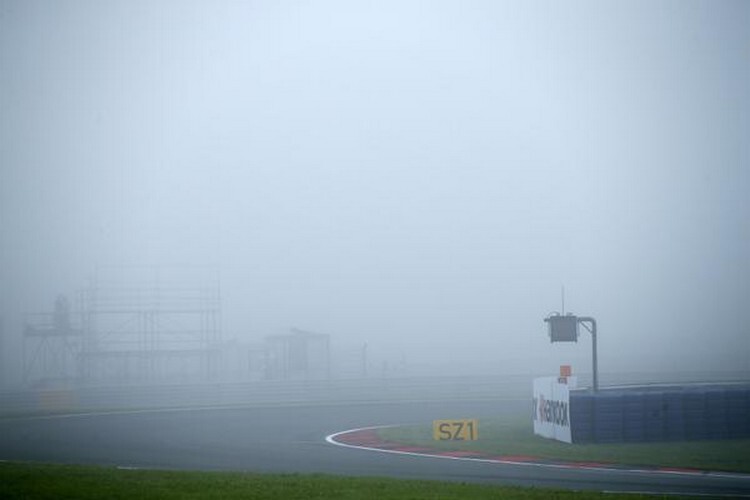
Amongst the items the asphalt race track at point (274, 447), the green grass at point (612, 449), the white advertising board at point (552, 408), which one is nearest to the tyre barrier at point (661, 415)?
the white advertising board at point (552, 408)

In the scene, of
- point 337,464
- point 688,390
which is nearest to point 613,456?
point 688,390

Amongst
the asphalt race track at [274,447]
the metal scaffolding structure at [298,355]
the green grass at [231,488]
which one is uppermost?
the metal scaffolding structure at [298,355]

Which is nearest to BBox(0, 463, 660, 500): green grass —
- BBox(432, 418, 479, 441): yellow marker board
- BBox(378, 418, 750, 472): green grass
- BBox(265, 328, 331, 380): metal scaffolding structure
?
BBox(378, 418, 750, 472): green grass

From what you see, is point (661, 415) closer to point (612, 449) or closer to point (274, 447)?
point (612, 449)

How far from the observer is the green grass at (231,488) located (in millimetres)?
14266

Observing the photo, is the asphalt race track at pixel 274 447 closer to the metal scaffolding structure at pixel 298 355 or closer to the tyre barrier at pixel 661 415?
the tyre barrier at pixel 661 415

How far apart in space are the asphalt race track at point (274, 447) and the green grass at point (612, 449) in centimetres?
166

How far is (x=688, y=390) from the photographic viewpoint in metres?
23.7

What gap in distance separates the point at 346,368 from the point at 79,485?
56.4 meters

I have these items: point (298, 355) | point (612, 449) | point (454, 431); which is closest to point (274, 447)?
point (454, 431)

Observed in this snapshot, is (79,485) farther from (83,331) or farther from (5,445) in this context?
(83,331)

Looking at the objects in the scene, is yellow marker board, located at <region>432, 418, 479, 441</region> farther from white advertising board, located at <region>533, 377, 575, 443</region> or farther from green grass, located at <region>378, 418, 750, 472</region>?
white advertising board, located at <region>533, 377, 575, 443</region>

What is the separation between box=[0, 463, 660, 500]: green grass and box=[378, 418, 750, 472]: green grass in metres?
5.45

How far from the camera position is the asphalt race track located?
17.2 m
